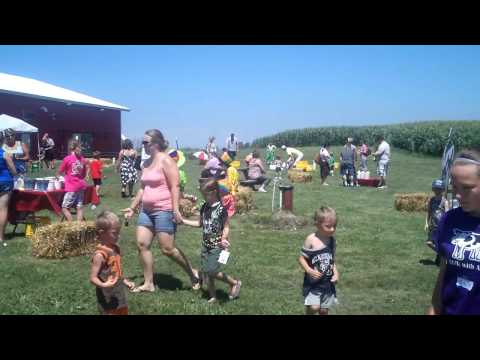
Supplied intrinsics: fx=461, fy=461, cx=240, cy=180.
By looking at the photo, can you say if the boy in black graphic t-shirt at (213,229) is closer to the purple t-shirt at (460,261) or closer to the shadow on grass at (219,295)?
the shadow on grass at (219,295)

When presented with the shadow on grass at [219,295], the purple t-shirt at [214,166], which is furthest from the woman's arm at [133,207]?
the purple t-shirt at [214,166]

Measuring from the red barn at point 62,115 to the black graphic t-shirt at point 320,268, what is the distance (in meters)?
21.1

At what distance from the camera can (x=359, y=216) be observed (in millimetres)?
11516

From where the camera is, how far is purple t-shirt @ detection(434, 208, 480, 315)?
7.83 ft

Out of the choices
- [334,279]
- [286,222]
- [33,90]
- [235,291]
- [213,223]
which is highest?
[33,90]

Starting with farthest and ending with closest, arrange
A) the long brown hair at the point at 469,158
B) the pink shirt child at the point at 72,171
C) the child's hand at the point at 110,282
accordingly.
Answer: the pink shirt child at the point at 72,171, the child's hand at the point at 110,282, the long brown hair at the point at 469,158

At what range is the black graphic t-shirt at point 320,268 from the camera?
3996 millimetres

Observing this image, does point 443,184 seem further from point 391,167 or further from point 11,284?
point 391,167

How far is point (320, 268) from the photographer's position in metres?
3.99

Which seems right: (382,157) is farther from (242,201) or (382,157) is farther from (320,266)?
(320,266)

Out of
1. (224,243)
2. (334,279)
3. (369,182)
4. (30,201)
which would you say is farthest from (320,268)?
(369,182)

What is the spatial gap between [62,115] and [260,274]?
26.0 meters

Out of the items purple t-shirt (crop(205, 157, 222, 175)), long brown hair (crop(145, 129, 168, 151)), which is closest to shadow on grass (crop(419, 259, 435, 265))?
long brown hair (crop(145, 129, 168, 151))
